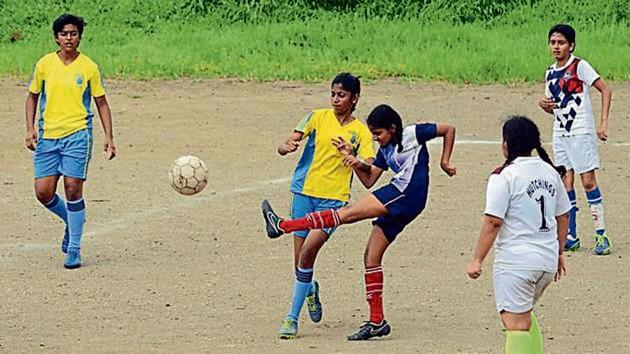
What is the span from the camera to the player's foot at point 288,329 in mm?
8430

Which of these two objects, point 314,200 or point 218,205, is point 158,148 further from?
point 314,200

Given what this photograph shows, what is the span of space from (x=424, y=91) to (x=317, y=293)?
10783mm

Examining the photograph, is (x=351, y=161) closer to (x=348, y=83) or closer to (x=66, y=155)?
(x=348, y=83)

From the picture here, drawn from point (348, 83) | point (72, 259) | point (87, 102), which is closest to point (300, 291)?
point (348, 83)

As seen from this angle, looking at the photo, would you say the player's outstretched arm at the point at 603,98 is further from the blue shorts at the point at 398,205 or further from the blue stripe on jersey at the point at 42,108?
the blue stripe on jersey at the point at 42,108

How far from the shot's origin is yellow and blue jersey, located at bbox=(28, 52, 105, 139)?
10.4 metres

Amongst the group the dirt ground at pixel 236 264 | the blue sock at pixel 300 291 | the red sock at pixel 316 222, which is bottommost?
the dirt ground at pixel 236 264

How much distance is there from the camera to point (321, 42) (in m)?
22.9

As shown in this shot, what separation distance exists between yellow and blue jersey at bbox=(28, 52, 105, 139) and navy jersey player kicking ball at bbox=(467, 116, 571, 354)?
4.46 m

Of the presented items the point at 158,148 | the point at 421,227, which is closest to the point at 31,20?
the point at 158,148

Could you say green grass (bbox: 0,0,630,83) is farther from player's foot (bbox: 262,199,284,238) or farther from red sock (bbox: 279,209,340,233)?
red sock (bbox: 279,209,340,233)

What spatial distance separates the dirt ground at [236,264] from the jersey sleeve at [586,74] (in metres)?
1.38

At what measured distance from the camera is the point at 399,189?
8320 millimetres

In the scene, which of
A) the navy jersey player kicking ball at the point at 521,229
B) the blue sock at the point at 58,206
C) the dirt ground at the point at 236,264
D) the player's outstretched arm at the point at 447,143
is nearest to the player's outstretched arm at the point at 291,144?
the player's outstretched arm at the point at 447,143
